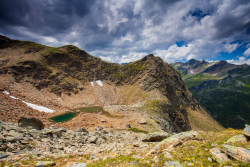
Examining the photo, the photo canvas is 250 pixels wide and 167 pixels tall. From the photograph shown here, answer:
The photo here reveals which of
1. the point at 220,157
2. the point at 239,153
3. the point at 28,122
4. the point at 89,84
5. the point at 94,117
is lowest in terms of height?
the point at 94,117

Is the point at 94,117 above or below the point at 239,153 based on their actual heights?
below

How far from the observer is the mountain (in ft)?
167

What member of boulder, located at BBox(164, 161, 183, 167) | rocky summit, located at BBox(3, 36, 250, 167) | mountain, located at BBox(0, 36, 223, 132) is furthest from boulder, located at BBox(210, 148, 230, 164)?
mountain, located at BBox(0, 36, 223, 132)

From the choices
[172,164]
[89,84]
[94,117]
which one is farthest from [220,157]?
[89,84]

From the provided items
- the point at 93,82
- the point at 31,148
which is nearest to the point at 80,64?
the point at 93,82

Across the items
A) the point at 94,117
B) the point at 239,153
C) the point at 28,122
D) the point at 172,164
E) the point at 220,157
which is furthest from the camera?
the point at 94,117

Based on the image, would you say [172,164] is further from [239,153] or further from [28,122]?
[28,122]

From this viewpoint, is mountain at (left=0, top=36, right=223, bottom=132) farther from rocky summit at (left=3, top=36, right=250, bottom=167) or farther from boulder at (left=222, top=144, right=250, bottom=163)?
boulder at (left=222, top=144, right=250, bottom=163)

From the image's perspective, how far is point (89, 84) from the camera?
82125 millimetres

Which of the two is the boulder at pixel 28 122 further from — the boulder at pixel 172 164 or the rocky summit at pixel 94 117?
the boulder at pixel 172 164

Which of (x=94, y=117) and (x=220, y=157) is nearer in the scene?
(x=220, y=157)

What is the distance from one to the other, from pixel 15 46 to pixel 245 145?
10157 centimetres

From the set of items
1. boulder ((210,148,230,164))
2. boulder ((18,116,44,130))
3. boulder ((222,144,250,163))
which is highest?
boulder ((18,116,44,130))

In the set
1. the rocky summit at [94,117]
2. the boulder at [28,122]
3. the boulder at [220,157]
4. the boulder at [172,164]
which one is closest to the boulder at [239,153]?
the rocky summit at [94,117]
